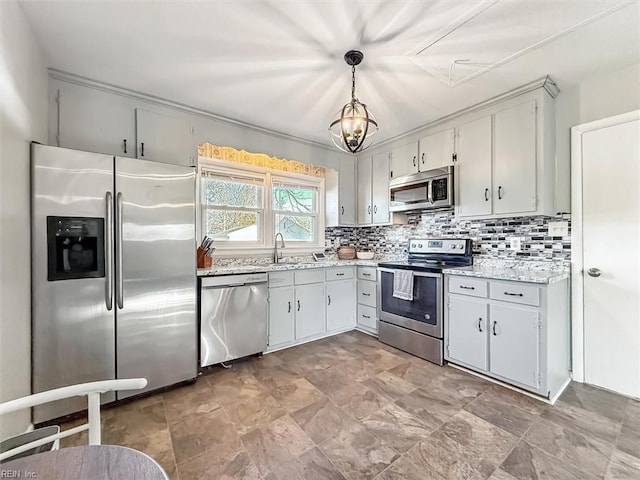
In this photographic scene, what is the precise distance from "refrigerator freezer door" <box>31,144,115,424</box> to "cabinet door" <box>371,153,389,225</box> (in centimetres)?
288

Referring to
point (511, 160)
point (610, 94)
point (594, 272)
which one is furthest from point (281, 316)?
point (610, 94)

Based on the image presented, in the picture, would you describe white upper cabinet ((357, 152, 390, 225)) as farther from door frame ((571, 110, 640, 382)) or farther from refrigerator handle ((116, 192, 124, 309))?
refrigerator handle ((116, 192, 124, 309))

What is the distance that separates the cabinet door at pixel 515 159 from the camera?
242 centimetres

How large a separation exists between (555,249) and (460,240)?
0.81 m

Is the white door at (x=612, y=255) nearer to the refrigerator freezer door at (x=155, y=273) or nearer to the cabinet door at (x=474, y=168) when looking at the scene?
the cabinet door at (x=474, y=168)

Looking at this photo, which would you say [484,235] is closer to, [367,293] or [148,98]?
[367,293]

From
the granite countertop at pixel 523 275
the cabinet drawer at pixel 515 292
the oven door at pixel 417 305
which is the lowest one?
the oven door at pixel 417 305

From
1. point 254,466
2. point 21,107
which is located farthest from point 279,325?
point 21,107

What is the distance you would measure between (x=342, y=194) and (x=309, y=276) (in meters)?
1.39

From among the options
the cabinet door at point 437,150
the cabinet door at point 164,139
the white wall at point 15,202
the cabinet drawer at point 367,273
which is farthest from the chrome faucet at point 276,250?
the white wall at point 15,202

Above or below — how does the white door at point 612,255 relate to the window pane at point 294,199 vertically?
below

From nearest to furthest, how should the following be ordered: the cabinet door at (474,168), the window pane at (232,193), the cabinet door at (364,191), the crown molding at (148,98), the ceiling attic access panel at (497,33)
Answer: the ceiling attic access panel at (497,33), the crown molding at (148,98), the cabinet door at (474,168), the window pane at (232,193), the cabinet door at (364,191)

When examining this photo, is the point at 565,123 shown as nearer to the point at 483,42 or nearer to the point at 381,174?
the point at 483,42

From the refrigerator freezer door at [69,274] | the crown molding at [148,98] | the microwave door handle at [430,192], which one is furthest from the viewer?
the microwave door handle at [430,192]
